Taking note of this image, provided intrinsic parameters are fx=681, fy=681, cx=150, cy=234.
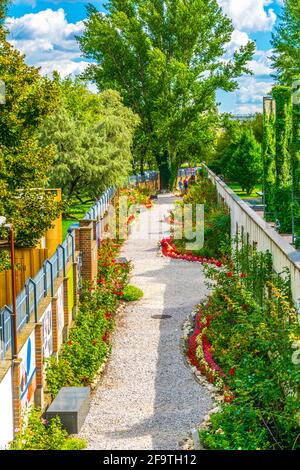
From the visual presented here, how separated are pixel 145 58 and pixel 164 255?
31.9m

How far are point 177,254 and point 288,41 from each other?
33.7 m

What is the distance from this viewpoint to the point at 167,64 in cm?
5372

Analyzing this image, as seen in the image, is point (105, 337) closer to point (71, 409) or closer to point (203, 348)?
→ point (203, 348)

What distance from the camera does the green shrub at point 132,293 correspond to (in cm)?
2198


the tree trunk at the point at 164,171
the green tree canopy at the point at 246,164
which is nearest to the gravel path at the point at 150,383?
the green tree canopy at the point at 246,164

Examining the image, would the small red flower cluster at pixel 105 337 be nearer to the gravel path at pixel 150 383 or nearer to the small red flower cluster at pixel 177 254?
the gravel path at pixel 150 383

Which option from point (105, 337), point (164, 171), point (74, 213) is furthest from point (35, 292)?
point (164, 171)

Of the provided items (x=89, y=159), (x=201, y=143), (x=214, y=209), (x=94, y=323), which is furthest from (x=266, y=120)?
(x=201, y=143)

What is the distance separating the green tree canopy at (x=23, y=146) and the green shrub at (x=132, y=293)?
4.55 meters

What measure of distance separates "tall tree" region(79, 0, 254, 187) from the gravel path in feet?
103

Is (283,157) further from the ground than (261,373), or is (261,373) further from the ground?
(283,157)

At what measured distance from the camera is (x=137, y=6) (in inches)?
2250

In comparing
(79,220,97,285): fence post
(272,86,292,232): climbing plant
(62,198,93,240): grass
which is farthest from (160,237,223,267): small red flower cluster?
(79,220,97,285): fence post

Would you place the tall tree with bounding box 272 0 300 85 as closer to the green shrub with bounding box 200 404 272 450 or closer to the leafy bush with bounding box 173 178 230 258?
the leafy bush with bounding box 173 178 230 258
